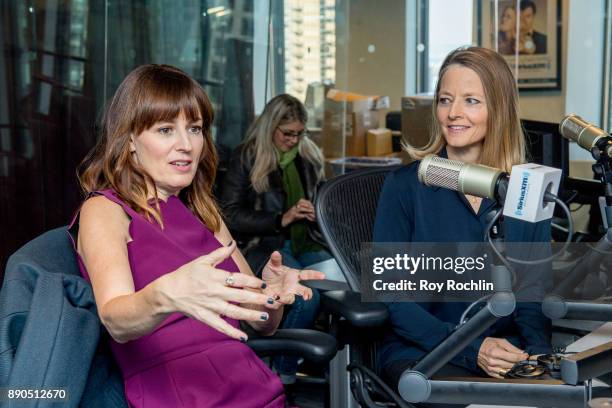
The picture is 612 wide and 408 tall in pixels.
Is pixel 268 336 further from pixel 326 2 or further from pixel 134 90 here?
pixel 326 2

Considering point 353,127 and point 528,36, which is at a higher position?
point 528,36

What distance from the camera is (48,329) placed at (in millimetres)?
1280

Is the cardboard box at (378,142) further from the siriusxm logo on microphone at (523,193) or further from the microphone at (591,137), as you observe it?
the siriusxm logo on microphone at (523,193)

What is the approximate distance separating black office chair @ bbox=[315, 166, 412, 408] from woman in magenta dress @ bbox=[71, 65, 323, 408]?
0.29 m

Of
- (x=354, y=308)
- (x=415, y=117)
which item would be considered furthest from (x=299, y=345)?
(x=415, y=117)

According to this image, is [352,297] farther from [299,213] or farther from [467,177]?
[299,213]

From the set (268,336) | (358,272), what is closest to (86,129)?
(358,272)

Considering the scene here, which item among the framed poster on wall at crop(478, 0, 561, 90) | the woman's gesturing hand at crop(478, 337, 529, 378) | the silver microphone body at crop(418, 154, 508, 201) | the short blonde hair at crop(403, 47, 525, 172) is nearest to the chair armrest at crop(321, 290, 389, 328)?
the woman's gesturing hand at crop(478, 337, 529, 378)

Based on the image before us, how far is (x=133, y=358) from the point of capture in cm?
150

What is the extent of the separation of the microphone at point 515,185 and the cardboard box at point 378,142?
15.2ft

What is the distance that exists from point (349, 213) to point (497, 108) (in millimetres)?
462

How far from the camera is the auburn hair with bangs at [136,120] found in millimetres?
1611

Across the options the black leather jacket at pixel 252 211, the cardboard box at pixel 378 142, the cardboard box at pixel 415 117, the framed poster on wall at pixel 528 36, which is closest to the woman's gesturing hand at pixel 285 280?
the black leather jacket at pixel 252 211

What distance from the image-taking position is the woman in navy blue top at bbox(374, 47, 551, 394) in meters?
2.00
